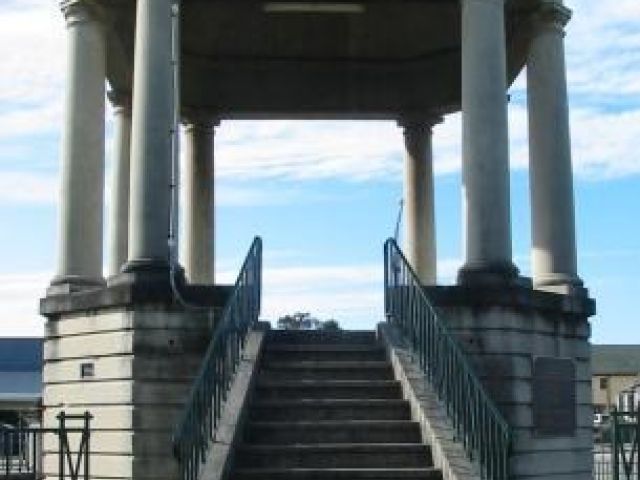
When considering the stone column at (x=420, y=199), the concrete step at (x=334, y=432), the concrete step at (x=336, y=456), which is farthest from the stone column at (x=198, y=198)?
the concrete step at (x=336, y=456)

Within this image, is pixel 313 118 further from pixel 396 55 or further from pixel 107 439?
pixel 107 439

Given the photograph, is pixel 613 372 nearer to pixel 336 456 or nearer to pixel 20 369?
pixel 20 369

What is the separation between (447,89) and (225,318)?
35.3 ft

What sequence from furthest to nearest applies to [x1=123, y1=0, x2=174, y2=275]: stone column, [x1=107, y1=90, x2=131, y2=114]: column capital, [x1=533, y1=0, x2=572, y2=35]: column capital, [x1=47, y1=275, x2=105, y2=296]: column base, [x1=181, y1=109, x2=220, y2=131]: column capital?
1. [x1=181, y1=109, x2=220, y2=131]: column capital
2. [x1=107, y1=90, x2=131, y2=114]: column capital
3. [x1=533, y1=0, x2=572, y2=35]: column capital
4. [x1=47, y1=275, x2=105, y2=296]: column base
5. [x1=123, y1=0, x2=174, y2=275]: stone column

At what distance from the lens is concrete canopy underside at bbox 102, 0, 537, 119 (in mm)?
21984

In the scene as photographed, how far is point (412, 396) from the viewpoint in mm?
14320

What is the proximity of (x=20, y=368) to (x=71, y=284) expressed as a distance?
66356mm

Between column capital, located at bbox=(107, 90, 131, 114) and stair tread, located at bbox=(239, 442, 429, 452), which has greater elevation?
column capital, located at bbox=(107, 90, 131, 114)

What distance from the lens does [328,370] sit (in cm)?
1563

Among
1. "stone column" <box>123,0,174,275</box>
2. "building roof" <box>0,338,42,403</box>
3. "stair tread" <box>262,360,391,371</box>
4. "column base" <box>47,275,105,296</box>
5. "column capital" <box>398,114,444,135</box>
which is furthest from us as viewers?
"building roof" <box>0,338,42,403</box>

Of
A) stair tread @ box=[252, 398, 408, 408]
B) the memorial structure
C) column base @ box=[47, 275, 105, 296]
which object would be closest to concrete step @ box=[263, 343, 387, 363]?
the memorial structure

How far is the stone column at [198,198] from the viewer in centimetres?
2358

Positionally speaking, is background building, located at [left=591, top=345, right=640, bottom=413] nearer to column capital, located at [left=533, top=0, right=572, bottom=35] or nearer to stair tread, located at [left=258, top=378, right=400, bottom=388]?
column capital, located at [left=533, top=0, right=572, bottom=35]

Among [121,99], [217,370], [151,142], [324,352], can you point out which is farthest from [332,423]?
[121,99]
